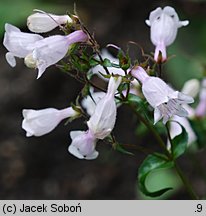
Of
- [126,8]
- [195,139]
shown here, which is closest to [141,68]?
[195,139]

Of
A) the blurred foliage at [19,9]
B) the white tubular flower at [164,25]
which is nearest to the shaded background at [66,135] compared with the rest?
the blurred foliage at [19,9]

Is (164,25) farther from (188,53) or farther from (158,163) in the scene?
(188,53)

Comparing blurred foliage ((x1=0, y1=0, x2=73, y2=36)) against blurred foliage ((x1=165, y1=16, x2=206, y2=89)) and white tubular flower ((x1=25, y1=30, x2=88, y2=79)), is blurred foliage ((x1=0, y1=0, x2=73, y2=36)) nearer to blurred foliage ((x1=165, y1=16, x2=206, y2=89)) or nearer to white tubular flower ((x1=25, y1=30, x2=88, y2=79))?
blurred foliage ((x1=165, y1=16, x2=206, y2=89))

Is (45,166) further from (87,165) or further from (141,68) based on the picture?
(141,68)

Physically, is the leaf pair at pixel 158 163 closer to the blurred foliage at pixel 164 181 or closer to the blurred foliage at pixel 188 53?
the blurred foliage at pixel 164 181

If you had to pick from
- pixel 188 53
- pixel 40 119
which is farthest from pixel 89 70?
pixel 188 53

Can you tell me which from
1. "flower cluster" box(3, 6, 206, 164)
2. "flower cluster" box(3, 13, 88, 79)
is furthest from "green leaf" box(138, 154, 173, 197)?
"flower cluster" box(3, 13, 88, 79)
